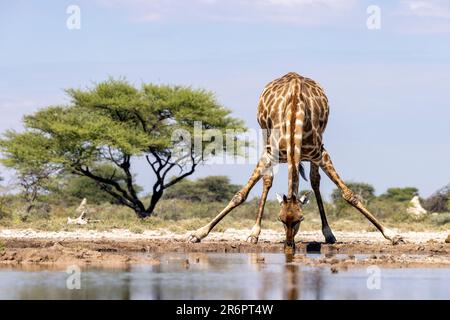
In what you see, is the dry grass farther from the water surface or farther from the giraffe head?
the water surface

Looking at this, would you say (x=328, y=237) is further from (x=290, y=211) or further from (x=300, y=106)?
(x=290, y=211)

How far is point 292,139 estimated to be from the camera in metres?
17.0

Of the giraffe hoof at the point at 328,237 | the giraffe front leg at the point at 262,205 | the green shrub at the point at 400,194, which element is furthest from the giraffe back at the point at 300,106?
the green shrub at the point at 400,194

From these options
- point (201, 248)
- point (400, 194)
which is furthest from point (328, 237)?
point (400, 194)

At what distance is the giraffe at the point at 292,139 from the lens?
16.6 meters

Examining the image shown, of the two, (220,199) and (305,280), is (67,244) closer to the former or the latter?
(305,280)

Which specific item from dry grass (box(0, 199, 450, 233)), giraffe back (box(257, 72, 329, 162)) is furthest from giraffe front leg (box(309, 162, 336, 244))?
dry grass (box(0, 199, 450, 233))

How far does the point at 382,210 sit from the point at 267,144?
2077cm

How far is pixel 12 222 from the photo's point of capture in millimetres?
28297

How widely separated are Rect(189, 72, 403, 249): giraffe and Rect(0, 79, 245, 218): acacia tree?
14.5 metres

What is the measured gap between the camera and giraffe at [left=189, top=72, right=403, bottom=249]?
1658 centimetres

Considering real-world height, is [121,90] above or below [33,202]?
above
